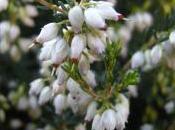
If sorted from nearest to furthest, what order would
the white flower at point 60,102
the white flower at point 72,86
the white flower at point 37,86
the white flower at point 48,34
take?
the white flower at point 48,34, the white flower at point 72,86, the white flower at point 60,102, the white flower at point 37,86

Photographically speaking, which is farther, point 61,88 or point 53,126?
point 53,126

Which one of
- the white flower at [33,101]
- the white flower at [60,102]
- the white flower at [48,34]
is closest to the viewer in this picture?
the white flower at [48,34]

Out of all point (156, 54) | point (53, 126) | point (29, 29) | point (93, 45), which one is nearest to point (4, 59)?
point (29, 29)

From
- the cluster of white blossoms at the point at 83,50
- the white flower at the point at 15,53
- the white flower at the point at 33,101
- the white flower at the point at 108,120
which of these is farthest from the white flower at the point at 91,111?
the white flower at the point at 15,53

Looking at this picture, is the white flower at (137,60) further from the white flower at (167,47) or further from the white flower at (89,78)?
the white flower at (89,78)

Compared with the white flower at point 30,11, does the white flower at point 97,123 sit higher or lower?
lower

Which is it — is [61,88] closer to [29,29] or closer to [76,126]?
[76,126]

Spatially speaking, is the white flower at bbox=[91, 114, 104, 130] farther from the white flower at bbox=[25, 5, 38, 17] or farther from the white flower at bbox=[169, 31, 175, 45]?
the white flower at bbox=[25, 5, 38, 17]
